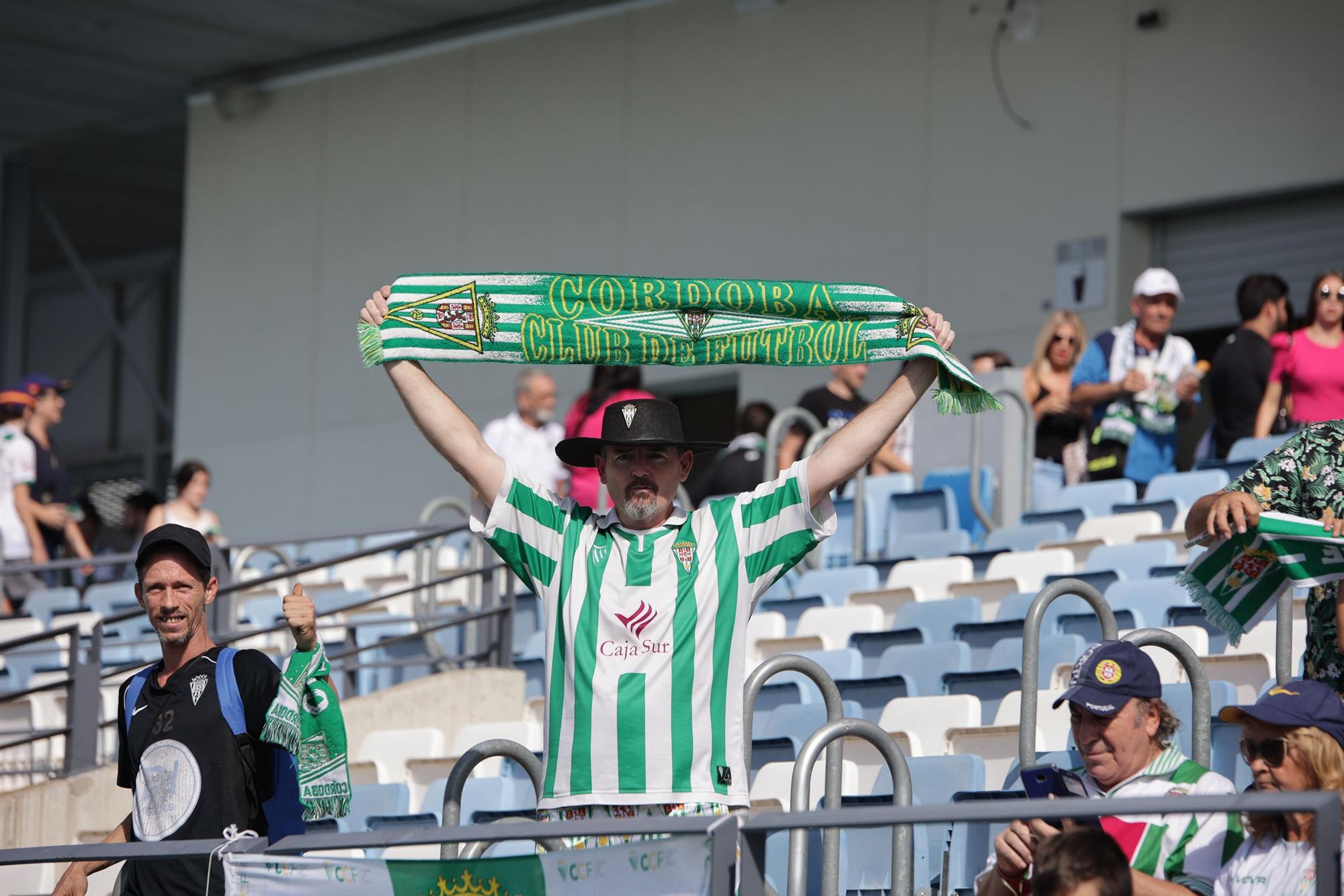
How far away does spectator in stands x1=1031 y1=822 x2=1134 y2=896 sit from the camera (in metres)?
3.45

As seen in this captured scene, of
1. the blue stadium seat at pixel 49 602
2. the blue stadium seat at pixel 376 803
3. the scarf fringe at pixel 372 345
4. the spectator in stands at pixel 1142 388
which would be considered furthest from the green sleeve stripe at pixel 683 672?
the blue stadium seat at pixel 49 602

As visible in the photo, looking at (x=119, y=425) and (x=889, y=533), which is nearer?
(x=889, y=533)

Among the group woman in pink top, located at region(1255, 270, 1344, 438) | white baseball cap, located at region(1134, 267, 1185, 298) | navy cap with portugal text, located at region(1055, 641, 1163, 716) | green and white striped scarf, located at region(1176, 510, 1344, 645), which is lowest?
navy cap with portugal text, located at region(1055, 641, 1163, 716)

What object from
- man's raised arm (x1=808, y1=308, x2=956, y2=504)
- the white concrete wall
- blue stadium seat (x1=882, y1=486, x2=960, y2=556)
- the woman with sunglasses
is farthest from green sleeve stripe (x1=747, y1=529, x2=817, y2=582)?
the white concrete wall

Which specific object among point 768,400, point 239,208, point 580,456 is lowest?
point 580,456

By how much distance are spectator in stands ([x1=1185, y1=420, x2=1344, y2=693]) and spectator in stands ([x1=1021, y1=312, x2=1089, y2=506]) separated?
5457 millimetres

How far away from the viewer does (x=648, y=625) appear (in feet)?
14.2

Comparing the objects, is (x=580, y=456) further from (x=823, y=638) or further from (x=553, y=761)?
(x=823, y=638)

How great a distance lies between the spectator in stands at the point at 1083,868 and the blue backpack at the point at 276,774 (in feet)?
5.93

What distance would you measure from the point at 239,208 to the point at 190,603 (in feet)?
48.5

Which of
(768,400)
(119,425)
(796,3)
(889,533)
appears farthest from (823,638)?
(119,425)

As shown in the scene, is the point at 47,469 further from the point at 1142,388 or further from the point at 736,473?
the point at 1142,388

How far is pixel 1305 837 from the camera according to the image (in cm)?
359

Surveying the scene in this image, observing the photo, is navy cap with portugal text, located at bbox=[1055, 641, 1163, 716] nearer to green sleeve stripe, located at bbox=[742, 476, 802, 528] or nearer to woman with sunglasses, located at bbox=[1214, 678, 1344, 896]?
woman with sunglasses, located at bbox=[1214, 678, 1344, 896]
